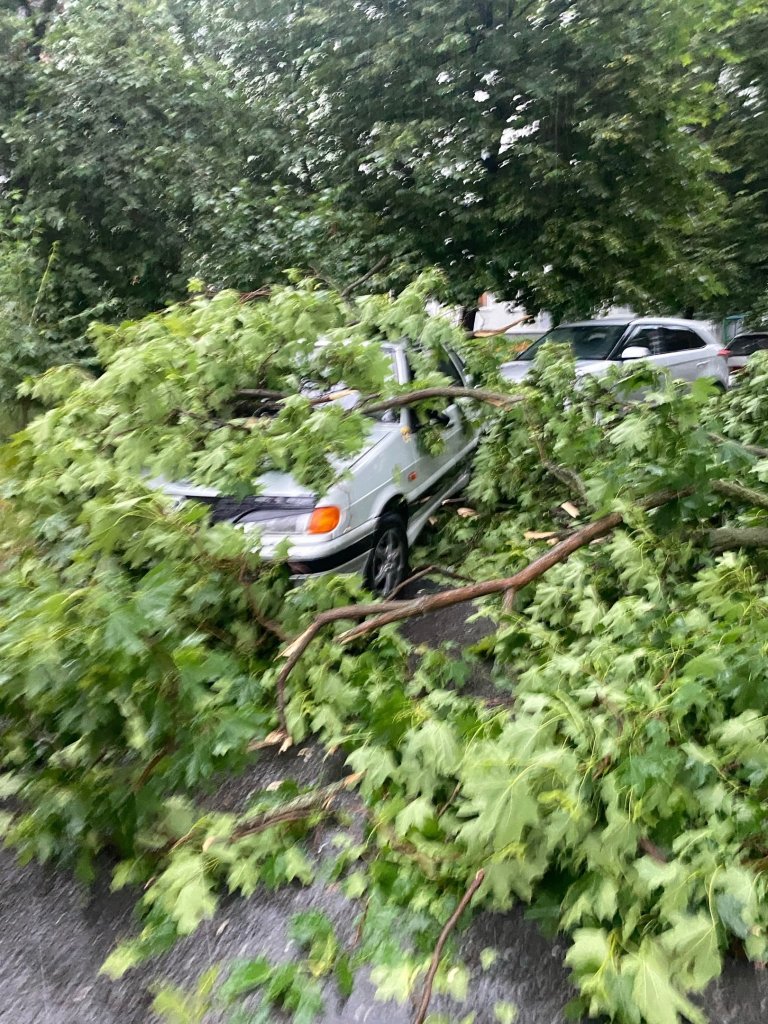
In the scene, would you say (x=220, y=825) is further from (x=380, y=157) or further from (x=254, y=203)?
(x=380, y=157)

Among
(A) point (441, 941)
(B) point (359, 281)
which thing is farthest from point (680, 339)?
(A) point (441, 941)

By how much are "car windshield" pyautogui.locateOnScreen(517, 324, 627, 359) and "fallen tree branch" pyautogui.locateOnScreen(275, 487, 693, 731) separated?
5.69 meters

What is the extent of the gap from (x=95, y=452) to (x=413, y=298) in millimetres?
2326

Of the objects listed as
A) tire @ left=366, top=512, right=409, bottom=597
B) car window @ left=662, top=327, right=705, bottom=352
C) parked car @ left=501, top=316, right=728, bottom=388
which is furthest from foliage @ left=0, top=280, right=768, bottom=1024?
car window @ left=662, top=327, right=705, bottom=352

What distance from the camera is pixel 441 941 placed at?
2252mm

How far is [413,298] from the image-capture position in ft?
16.7

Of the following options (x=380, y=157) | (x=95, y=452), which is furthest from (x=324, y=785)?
(x=380, y=157)

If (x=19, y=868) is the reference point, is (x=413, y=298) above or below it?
above

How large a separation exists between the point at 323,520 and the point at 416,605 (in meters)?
1.07

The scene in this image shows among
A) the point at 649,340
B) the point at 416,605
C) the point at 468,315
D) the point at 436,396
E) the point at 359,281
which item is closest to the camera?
the point at 416,605

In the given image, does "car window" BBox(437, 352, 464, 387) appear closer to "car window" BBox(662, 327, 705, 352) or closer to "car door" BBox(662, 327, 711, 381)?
"car door" BBox(662, 327, 711, 381)

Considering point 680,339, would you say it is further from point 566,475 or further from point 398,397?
point 398,397

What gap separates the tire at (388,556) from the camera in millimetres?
4887

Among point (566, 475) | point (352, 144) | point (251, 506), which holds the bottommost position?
point (566, 475)
